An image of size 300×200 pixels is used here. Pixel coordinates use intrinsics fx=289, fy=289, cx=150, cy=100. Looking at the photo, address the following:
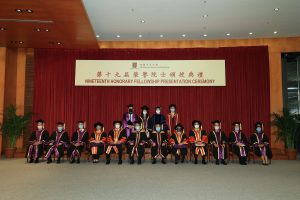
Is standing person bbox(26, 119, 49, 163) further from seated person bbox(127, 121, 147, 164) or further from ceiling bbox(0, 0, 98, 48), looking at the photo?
ceiling bbox(0, 0, 98, 48)

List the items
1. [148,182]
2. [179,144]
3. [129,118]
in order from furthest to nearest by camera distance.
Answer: [129,118]
[179,144]
[148,182]

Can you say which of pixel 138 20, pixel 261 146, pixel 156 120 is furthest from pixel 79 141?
pixel 261 146

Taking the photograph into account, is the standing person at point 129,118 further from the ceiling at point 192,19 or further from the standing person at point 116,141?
the ceiling at point 192,19

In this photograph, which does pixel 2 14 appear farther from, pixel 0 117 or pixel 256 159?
pixel 256 159

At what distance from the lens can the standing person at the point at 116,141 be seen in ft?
25.2

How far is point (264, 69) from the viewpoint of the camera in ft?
31.3

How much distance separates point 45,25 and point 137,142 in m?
3.91

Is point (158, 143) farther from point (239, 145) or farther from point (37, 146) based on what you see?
point (37, 146)

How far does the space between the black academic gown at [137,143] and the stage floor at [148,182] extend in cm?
65

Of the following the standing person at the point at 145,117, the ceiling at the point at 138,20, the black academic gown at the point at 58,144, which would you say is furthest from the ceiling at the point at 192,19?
the black academic gown at the point at 58,144

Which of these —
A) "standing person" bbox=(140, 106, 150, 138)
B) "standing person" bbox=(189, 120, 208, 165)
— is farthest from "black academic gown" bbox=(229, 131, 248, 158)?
"standing person" bbox=(140, 106, 150, 138)

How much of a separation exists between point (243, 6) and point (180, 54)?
3.14m

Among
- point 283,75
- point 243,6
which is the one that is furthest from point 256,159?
point 243,6

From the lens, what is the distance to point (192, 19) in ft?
26.0
